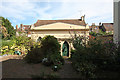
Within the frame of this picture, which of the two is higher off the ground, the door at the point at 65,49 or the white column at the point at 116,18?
the white column at the point at 116,18

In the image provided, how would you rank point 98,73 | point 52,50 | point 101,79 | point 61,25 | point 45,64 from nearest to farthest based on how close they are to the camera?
point 101,79 < point 98,73 < point 45,64 < point 52,50 < point 61,25

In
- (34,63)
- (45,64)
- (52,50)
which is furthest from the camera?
(52,50)

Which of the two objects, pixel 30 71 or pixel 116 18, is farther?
pixel 116 18

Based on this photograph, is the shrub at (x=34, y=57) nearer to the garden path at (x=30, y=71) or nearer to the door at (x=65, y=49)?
the garden path at (x=30, y=71)

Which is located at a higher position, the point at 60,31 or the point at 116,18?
the point at 116,18

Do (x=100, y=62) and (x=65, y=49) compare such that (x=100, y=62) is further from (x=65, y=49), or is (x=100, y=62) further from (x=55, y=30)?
(x=55, y=30)

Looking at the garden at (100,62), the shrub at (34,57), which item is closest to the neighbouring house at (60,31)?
the shrub at (34,57)

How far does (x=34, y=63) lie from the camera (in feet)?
20.5

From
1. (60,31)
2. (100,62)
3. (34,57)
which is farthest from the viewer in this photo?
(60,31)

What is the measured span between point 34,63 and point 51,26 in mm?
8522

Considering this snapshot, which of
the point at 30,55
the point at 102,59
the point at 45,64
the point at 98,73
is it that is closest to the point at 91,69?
the point at 98,73

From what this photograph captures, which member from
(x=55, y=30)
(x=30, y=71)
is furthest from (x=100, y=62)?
(x=55, y=30)

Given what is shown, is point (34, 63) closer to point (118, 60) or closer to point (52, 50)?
point (52, 50)

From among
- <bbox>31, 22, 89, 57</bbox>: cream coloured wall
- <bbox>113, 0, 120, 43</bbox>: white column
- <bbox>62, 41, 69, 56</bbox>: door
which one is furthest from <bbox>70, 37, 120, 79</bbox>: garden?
<bbox>31, 22, 89, 57</bbox>: cream coloured wall
